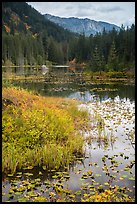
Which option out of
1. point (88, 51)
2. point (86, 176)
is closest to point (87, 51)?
point (88, 51)

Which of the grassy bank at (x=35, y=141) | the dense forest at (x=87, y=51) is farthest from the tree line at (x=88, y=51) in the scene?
the grassy bank at (x=35, y=141)

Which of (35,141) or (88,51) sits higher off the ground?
(88,51)

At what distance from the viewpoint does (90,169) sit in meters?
10.1

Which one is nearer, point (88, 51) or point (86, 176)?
point (86, 176)

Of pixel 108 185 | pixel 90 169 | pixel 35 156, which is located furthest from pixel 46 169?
pixel 108 185

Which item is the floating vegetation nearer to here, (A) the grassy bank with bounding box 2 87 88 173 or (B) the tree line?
(A) the grassy bank with bounding box 2 87 88 173

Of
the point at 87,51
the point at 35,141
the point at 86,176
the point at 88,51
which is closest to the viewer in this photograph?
the point at 86,176

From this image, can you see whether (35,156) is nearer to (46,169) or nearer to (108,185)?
(46,169)

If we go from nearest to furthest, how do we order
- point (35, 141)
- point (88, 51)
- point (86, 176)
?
point (86, 176), point (35, 141), point (88, 51)

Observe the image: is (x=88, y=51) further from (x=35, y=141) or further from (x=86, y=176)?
Result: (x=86, y=176)

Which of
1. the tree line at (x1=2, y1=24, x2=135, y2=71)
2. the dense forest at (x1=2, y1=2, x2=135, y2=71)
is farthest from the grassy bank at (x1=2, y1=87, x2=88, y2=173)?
the tree line at (x1=2, y1=24, x2=135, y2=71)

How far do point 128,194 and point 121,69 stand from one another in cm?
5272

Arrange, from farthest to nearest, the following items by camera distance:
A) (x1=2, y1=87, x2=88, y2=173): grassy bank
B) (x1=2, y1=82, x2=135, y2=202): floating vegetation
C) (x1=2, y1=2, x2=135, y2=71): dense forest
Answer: (x1=2, y1=2, x2=135, y2=71): dense forest
(x1=2, y1=87, x2=88, y2=173): grassy bank
(x1=2, y1=82, x2=135, y2=202): floating vegetation

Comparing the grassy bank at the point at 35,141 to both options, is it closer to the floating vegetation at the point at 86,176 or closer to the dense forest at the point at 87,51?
the floating vegetation at the point at 86,176
